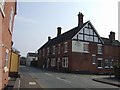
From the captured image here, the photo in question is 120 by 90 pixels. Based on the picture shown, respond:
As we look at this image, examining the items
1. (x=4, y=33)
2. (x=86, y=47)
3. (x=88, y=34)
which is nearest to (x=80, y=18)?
(x=88, y=34)

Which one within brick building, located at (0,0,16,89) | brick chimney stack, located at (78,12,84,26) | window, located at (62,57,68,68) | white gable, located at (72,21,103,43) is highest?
brick chimney stack, located at (78,12,84,26)

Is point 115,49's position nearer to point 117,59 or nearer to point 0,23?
point 117,59

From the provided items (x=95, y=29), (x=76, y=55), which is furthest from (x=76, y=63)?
(x=95, y=29)

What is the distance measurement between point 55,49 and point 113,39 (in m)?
16.3

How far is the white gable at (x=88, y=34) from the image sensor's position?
38.0 m

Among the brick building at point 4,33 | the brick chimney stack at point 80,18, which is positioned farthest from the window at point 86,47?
the brick building at point 4,33

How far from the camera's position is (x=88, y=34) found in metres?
39.3

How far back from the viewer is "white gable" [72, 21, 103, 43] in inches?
1497

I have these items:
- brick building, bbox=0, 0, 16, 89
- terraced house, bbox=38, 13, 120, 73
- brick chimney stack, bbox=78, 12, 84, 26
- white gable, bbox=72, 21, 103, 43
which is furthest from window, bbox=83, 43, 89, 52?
brick building, bbox=0, 0, 16, 89

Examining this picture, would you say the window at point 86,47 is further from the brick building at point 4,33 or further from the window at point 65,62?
the brick building at point 4,33

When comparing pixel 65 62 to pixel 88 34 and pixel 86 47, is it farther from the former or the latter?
pixel 88 34

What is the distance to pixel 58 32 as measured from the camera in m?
51.7

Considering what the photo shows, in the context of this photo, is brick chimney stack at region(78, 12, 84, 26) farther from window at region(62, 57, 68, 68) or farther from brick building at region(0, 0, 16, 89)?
brick building at region(0, 0, 16, 89)

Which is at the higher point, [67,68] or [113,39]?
[113,39]
